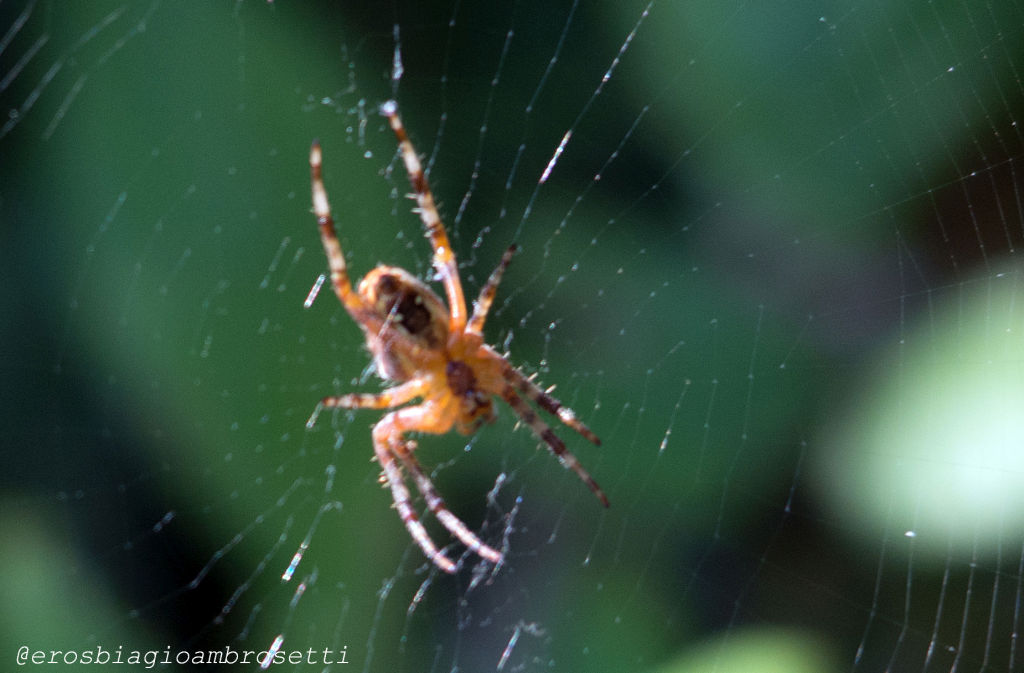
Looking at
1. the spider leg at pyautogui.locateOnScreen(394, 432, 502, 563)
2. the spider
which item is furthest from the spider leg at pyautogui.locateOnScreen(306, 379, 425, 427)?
the spider leg at pyautogui.locateOnScreen(394, 432, 502, 563)

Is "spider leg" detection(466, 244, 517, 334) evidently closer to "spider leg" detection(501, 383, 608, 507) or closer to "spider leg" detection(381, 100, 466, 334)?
"spider leg" detection(381, 100, 466, 334)

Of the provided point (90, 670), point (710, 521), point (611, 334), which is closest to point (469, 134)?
point (611, 334)

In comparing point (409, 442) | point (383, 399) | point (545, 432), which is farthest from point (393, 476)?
point (545, 432)

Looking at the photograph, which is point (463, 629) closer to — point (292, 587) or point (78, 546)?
point (292, 587)

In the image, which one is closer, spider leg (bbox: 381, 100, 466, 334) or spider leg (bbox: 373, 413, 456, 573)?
spider leg (bbox: 381, 100, 466, 334)

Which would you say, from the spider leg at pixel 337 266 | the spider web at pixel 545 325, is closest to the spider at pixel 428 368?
the spider leg at pixel 337 266

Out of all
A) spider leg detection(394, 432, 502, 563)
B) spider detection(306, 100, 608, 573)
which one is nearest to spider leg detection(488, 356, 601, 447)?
spider detection(306, 100, 608, 573)

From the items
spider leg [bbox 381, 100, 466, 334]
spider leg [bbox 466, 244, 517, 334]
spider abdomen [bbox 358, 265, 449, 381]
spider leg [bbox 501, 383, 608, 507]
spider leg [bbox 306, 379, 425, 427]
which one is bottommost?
spider leg [bbox 501, 383, 608, 507]

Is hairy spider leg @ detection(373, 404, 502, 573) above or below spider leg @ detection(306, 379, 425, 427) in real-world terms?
below
